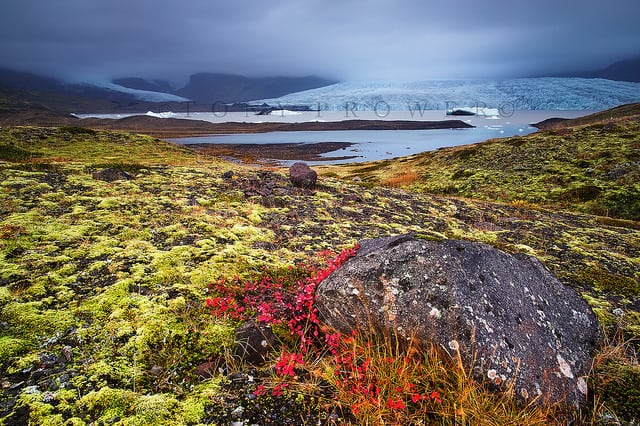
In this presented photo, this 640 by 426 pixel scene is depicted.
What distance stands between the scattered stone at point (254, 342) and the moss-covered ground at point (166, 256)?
0.82ft

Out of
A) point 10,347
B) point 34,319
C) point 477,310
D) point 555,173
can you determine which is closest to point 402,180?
point 555,173

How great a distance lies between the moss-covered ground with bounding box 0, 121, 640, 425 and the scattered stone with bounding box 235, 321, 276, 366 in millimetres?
249

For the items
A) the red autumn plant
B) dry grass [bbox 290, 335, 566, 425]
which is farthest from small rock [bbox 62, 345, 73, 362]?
dry grass [bbox 290, 335, 566, 425]

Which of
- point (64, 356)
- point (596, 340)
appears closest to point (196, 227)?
point (64, 356)

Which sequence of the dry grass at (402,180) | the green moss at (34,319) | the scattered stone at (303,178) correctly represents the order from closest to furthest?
the green moss at (34,319)
the scattered stone at (303,178)
the dry grass at (402,180)

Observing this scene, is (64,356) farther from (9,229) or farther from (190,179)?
(190,179)

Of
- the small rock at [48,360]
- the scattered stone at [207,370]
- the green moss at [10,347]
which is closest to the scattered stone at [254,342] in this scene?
the scattered stone at [207,370]

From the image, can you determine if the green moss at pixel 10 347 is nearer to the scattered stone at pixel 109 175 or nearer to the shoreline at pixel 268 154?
the scattered stone at pixel 109 175

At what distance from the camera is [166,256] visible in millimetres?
9695

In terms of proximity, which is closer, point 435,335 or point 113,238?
point 435,335

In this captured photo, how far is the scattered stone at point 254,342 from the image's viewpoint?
6.31 meters

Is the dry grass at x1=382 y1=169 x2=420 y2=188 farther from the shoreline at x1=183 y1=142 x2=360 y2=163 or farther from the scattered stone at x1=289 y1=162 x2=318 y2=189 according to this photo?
the shoreline at x1=183 y1=142 x2=360 y2=163

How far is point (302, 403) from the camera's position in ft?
17.6

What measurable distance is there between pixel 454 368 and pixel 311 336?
2927 mm
